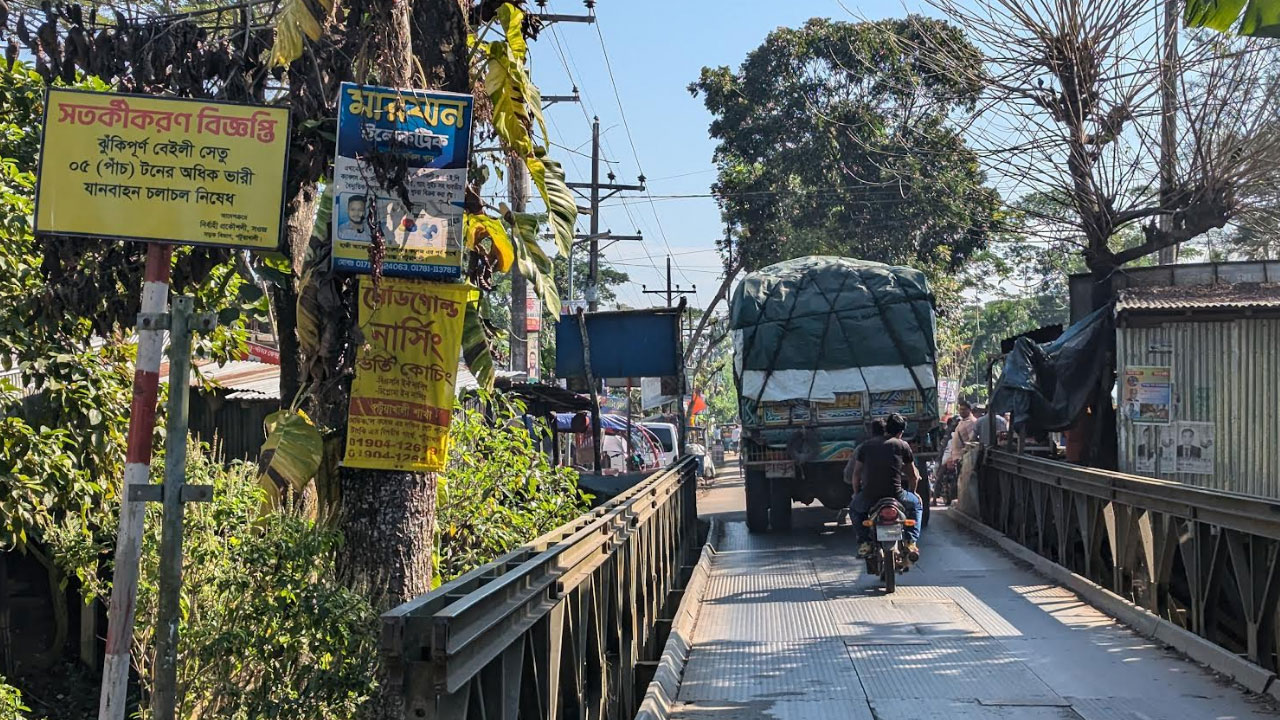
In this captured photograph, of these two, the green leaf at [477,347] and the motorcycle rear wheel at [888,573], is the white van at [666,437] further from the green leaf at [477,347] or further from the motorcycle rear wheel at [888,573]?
the green leaf at [477,347]

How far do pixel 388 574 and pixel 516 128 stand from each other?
246 centimetres

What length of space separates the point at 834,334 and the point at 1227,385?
207 inches

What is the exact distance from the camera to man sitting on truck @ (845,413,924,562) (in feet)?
40.3

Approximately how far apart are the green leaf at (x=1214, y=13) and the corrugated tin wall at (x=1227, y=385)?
769cm

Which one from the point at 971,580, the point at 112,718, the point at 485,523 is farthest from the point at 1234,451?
the point at 112,718

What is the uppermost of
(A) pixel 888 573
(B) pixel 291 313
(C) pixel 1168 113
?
(C) pixel 1168 113

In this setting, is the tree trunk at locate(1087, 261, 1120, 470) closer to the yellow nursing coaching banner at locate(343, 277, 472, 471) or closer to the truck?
the truck

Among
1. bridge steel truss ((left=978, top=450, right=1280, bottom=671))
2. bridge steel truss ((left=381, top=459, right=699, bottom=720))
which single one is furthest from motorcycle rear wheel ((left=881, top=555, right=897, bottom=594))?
bridge steel truss ((left=381, top=459, right=699, bottom=720))

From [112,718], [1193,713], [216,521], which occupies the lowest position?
[1193,713]

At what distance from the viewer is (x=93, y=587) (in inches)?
351

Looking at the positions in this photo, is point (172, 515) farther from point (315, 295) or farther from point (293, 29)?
point (293, 29)

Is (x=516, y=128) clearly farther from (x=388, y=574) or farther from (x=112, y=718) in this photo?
(x=112, y=718)

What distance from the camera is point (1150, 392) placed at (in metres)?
14.3

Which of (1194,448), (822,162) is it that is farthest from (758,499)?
(822,162)
